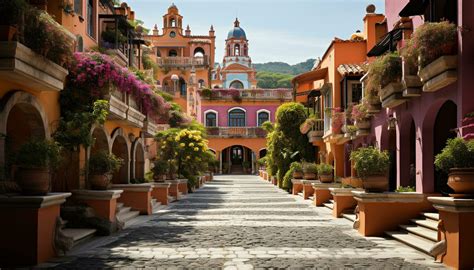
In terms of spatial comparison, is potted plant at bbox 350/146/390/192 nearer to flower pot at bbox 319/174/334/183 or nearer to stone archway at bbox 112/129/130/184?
flower pot at bbox 319/174/334/183

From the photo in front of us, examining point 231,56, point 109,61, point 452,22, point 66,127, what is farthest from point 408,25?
point 231,56

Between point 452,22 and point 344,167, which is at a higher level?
point 452,22

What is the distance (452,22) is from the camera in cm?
1159

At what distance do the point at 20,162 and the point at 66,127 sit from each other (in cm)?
372

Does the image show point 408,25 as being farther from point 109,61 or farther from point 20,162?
point 20,162

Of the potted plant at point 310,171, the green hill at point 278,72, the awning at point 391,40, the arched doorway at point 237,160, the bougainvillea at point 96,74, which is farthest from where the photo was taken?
the green hill at point 278,72

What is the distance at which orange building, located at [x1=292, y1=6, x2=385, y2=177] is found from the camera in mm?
23312

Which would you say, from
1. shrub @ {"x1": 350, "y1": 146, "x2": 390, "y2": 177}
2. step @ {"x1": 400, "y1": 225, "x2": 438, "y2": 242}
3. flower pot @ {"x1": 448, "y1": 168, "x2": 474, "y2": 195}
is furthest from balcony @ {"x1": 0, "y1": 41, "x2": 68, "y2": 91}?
step @ {"x1": 400, "y1": 225, "x2": 438, "y2": 242}

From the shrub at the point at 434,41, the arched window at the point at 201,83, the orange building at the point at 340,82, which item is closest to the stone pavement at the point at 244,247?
the shrub at the point at 434,41

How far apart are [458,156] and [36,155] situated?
7.01m

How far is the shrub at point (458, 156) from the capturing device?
28.5 feet

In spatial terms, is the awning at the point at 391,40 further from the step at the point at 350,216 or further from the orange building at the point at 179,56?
the orange building at the point at 179,56

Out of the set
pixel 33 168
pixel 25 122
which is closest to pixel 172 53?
pixel 25 122

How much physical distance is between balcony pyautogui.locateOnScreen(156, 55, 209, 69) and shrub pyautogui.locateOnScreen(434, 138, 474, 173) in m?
56.3
